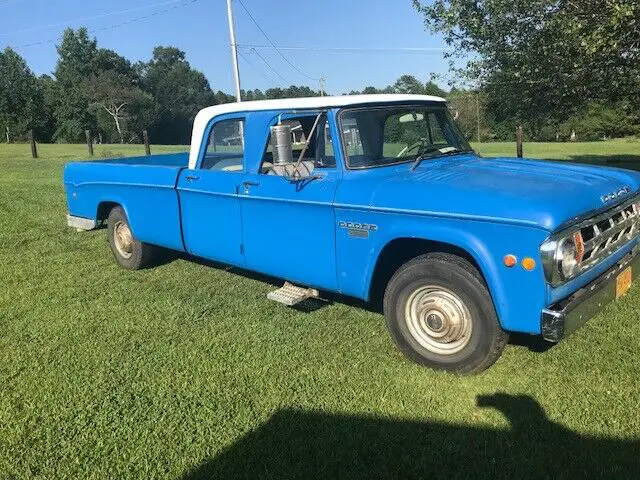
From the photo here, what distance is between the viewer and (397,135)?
15.2 feet

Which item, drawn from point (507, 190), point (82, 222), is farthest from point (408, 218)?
point (82, 222)

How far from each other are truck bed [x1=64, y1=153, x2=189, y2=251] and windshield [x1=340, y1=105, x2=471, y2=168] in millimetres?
1990

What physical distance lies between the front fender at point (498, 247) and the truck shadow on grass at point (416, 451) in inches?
23.3

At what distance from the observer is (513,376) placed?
374cm

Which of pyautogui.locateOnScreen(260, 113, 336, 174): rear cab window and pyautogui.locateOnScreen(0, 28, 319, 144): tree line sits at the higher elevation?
pyautogui.locateOnScreen(0, 28, 319, 144): tree line

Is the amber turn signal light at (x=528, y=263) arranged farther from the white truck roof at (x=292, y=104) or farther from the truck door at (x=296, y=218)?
the white truck roof at (x=292, y=104)

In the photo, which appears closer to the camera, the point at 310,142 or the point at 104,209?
the point at 310,142

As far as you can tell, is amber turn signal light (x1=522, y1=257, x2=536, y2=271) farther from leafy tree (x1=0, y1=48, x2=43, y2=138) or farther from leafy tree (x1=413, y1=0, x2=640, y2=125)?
leafy tree (x1=0, y1=48, x2=43, y2=138)

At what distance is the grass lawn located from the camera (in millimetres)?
2988

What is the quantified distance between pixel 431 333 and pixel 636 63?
7.48 metres

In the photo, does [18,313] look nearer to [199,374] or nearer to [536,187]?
[199,374]

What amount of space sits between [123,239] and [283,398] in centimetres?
376

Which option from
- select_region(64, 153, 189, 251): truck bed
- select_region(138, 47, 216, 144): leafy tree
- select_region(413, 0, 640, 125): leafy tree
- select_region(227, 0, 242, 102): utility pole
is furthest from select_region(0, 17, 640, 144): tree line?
select_region(64, 153, 189, 251): truck bed

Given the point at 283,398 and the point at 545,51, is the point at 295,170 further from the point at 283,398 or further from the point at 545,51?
the point at 545,51
